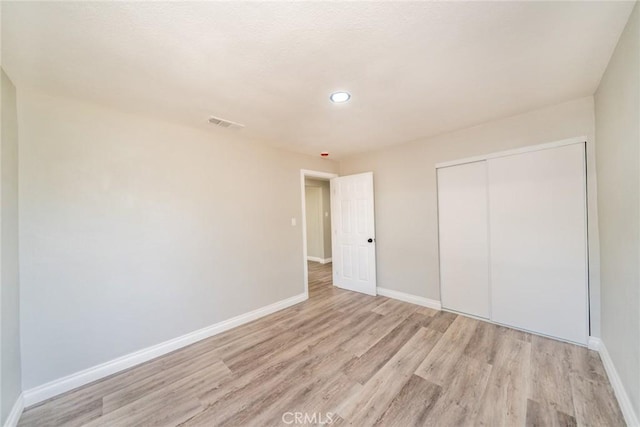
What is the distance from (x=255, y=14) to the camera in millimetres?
1210

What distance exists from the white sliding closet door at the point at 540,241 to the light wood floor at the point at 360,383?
0.25m

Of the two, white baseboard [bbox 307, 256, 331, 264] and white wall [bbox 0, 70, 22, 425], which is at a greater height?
white wall [bbox 0, 70, 22, 425]

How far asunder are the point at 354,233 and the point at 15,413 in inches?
151

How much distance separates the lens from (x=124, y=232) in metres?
2.21

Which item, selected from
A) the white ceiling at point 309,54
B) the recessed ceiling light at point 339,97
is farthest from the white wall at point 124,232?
the recessed ceiling light at point 339,97

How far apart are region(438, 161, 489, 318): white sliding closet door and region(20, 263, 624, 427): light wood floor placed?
0.40 meters

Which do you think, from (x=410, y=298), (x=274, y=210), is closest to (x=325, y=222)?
(x=274, y=210)

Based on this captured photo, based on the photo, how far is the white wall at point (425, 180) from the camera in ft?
7.43

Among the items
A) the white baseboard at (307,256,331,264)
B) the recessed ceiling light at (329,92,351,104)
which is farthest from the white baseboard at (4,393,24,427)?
the white baseboard at (307,256,331,264)

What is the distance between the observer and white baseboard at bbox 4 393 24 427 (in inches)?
60.2

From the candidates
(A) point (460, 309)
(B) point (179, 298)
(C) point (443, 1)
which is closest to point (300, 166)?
(B) point (179, 298)

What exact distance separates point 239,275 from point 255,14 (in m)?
2.68

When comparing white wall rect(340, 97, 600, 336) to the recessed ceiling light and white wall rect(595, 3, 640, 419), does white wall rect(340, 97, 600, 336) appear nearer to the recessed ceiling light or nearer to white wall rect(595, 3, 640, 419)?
white wall rect(595, 3, 640, 419)

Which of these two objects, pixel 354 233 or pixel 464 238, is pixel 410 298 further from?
pixel 354 233
